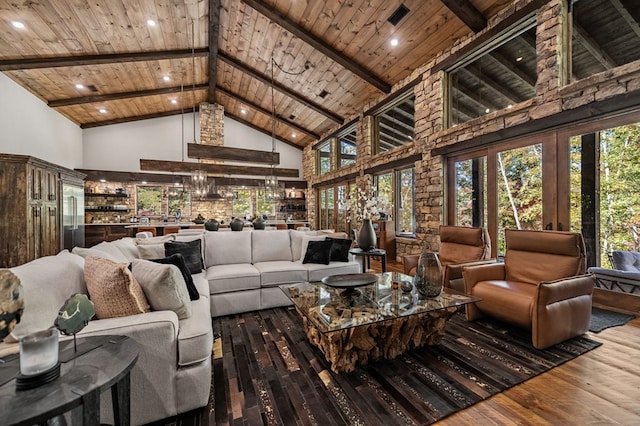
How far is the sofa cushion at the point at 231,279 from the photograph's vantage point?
311cm

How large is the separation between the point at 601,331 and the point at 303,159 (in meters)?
9.95

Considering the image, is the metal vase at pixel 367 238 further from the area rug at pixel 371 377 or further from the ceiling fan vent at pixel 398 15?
the ceiling fan vent at pixel 398 15

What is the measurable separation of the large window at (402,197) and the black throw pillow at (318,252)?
2721 millimetres

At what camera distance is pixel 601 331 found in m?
2.64

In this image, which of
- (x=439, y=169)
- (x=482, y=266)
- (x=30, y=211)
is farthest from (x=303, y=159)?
(x=482, y=266)

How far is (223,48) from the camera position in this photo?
6441 millimetres

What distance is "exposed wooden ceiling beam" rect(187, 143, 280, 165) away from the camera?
5.38 meters

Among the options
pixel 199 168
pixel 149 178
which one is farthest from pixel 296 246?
pixel 149 178

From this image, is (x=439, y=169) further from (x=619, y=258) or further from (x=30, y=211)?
(x=30, y=211)

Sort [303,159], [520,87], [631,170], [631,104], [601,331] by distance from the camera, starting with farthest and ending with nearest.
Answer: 1. [303,159]
2. [520,87]
3. [631,170]
4. [631,104]
5. [601,331]

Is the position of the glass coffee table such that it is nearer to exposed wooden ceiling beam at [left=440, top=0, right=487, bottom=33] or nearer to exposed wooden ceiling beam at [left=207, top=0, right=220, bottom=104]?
exposed wooden ceiling beam at [left=440, top=0, right=487, bottom=33]

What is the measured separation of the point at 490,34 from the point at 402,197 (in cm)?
335

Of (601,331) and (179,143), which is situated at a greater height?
(179,143)

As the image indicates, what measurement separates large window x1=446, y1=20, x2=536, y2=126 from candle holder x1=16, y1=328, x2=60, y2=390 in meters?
5.22
